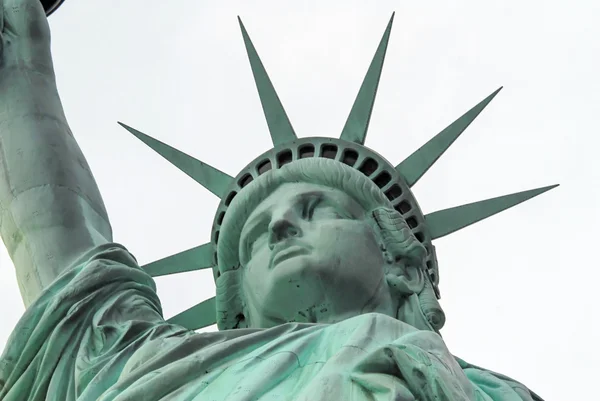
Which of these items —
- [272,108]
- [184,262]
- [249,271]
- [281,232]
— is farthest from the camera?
[272,108]

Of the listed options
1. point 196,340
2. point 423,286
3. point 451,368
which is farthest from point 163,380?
point 423,286

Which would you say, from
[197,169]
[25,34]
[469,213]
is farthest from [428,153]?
[25,34]

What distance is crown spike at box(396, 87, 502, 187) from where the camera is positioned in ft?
30.8

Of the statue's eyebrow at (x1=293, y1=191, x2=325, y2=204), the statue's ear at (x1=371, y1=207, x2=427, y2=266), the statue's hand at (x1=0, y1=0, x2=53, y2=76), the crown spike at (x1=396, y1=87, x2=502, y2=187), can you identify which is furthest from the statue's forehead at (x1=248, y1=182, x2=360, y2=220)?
the statue's hand at (x1=0, y1=0, x2=53, y2=76)

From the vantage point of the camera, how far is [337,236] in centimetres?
823

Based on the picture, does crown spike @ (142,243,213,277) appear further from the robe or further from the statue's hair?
the robe

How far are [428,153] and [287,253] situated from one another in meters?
1.64

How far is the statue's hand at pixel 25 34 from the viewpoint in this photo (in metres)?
9.62

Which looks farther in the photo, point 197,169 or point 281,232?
point 197,169

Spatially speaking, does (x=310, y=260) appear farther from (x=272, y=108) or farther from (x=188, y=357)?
(x=272, y=108)

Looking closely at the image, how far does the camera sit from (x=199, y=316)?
9.33 m

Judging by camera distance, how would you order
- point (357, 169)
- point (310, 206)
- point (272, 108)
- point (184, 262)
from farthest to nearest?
1. point (272, 108)
2. point (184, 262)
3. point (357, 169)
4. point (310, 206)

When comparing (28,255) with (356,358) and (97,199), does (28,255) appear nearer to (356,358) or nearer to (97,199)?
(97,199)

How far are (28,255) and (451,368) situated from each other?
295 cm
